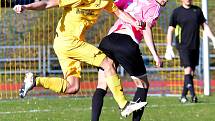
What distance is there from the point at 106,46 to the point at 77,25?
705mm

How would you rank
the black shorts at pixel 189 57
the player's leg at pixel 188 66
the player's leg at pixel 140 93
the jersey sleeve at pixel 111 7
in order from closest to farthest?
1. the player's leg at pixel 140 93
2. the jersey sleeve at pixel 111 7
3. the player's leg at pixel 188 66
4. the black shorts at pixel 189 57

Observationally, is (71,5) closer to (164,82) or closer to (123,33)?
(123,33)

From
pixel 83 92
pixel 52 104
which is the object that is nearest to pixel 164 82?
pixel 83 92

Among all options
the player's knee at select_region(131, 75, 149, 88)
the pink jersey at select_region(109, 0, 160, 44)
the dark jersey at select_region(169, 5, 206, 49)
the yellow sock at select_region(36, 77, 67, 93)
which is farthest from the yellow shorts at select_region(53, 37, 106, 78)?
the dark jersey at select_region(169, 5, 206, 49)

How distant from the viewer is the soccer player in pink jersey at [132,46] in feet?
30.1

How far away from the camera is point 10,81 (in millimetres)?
17078

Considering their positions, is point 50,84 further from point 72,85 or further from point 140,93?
point 140,93

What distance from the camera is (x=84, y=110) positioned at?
39.8 ft

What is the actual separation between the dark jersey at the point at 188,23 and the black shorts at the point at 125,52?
5073mm

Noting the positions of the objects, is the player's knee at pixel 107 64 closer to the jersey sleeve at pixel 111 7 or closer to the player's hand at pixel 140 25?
the player's hand at pixel 140 25

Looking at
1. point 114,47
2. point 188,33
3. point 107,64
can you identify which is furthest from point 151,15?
point 188,33

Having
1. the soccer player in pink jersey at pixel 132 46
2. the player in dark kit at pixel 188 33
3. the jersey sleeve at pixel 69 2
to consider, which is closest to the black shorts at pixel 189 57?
the player in dark kit at pixel 188 33

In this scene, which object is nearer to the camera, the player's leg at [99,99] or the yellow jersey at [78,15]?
the player's leg at [99,99]

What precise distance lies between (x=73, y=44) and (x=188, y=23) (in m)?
5.09
